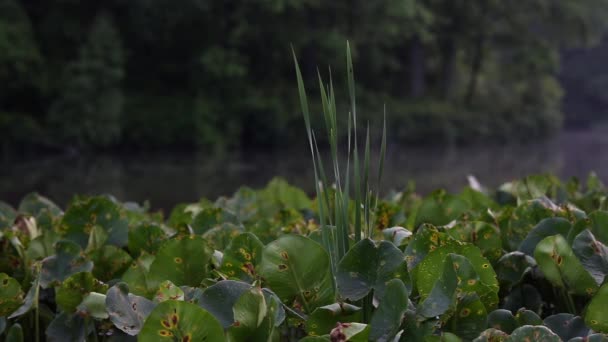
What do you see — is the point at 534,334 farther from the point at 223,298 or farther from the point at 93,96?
the point at 93,96

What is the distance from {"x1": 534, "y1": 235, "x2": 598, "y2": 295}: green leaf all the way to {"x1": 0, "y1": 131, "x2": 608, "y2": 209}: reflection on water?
982 centimetres

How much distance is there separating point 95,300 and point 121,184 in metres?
12.6

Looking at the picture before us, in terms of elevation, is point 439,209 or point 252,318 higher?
point 252,318

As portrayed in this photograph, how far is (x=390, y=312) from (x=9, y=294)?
2.11ft

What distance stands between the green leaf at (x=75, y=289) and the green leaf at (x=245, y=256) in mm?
213

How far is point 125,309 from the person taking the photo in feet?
3.42

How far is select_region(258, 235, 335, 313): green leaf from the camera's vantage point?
3.46 ft

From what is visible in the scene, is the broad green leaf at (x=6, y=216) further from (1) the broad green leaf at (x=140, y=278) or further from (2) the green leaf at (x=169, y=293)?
(2) the green leaf at (x=169, y=293)

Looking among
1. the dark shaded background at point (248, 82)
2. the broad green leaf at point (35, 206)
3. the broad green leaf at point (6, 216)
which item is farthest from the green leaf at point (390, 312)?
the dark shaded background at point (248, 82)

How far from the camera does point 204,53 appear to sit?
21.0m

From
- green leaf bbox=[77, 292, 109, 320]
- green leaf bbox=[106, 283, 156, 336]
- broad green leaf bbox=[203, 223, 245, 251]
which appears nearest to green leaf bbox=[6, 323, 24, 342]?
green leaf bbox=[77, 292, 109, 320]

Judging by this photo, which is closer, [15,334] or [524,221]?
[15,334]

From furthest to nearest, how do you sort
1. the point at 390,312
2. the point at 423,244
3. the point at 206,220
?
the point at 206,220 → the point at 423,244 → the point at 390,312

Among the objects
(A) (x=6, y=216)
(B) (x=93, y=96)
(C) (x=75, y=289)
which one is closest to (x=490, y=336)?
(C) (x=75, y=289)
